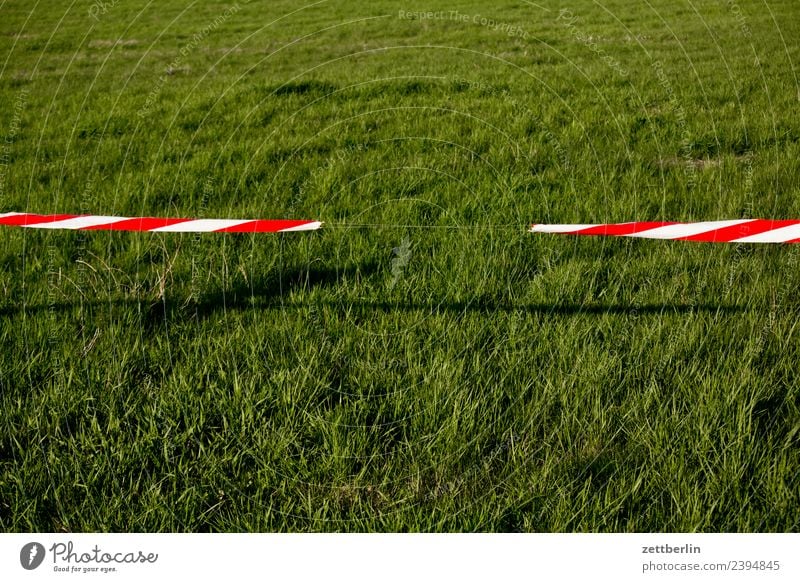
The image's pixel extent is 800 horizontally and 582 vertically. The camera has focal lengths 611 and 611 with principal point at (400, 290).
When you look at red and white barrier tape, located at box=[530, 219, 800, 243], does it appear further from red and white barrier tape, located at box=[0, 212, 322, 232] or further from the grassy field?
red and white barrier tape, located at box=[0, 212, 322, 232]

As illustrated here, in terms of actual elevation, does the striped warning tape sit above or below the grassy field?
above

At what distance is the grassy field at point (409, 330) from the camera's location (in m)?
2.33

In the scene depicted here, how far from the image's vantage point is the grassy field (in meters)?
Answer: 2.33

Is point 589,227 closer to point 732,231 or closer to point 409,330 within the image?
point 732,231

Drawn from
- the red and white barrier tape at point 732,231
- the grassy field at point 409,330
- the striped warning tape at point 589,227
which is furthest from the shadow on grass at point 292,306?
the red and white barrier tape at point 732,231
